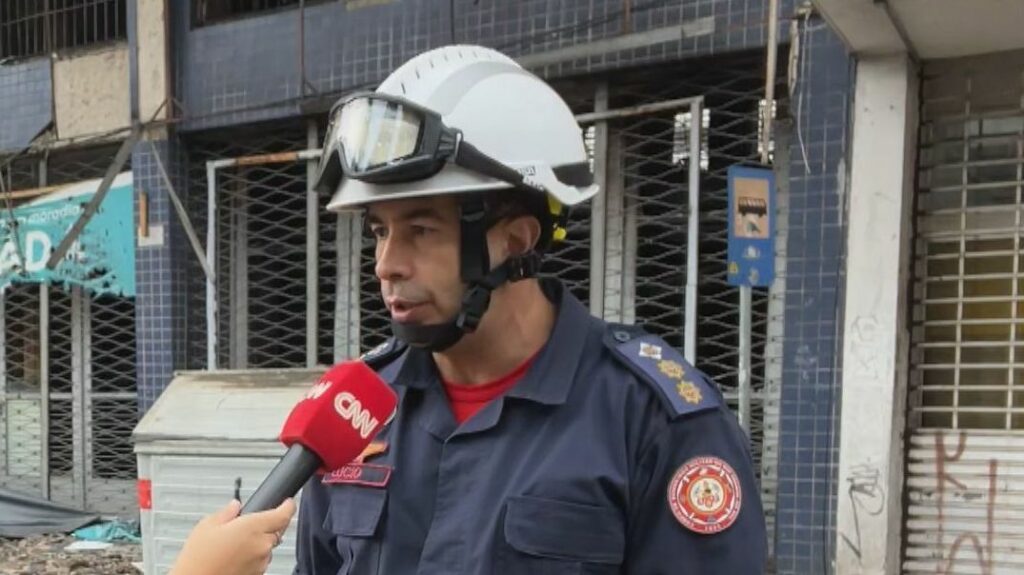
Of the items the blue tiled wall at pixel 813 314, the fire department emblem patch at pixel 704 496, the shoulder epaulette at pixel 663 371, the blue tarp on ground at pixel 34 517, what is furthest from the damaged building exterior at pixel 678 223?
the fire department emblem patch at pixel 704 496

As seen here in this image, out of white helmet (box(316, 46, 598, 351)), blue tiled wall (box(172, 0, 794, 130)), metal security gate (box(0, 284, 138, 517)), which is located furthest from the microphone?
metal security gate (box(0, 284, 138, 517))

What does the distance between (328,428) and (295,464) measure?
77mm

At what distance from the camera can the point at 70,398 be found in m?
8.46

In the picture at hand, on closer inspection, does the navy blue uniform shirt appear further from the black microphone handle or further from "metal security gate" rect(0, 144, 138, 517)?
"metal security gate" rect(0, 144, 138, 517)

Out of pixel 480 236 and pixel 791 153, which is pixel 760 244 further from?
pixel 480 236

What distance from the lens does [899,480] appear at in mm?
5109

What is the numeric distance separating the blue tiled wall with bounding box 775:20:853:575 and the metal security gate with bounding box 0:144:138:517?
18.5ft

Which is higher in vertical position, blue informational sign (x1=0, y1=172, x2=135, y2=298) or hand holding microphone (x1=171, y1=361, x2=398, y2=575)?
blue informational sign (x1=0, y1=172, x2=135, y2=298)

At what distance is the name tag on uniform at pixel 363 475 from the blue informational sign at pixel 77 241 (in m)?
6.85

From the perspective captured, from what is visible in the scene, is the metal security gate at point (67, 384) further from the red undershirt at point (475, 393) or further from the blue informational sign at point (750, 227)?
the red undershirt at point (475, 393)

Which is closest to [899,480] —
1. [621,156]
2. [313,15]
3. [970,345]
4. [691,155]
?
[970,345]

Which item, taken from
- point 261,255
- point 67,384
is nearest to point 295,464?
point 261,255

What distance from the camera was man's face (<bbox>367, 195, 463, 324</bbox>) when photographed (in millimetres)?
1580

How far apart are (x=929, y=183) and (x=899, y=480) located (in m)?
1.66
